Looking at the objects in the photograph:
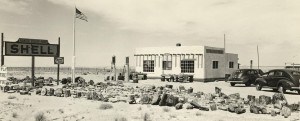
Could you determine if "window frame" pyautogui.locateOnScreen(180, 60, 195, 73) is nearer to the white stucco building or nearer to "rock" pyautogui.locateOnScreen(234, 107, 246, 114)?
the white stucco building

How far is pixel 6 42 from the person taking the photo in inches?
1078

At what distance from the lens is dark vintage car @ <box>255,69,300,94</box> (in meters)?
23.7

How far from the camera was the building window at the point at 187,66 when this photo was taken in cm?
3778

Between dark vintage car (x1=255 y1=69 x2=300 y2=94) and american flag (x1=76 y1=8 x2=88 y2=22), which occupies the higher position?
american flag (x1=76 y1=8 x2=88 y2=22)

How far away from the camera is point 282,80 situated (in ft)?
80.0

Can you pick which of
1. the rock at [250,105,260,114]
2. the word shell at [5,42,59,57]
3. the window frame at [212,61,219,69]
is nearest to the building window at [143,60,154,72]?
the window frame at [212,61,219,69]

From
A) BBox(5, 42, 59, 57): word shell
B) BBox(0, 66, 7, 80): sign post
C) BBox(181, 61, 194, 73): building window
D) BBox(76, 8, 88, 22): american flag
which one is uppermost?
BBox(76, 8, 88, 22): american flag

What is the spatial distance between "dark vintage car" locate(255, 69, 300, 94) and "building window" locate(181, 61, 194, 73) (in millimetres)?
11693

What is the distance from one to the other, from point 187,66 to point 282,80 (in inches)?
581

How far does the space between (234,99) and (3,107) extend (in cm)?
1202

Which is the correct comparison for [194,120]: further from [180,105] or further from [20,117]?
[20,117]

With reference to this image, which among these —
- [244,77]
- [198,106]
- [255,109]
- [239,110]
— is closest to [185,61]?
[244,77]

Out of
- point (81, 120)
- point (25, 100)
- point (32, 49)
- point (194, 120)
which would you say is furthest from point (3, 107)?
point (32, 49)

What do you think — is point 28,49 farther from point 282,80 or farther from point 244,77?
point 282,80
